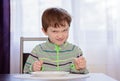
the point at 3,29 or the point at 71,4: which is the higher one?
the point at 71,4

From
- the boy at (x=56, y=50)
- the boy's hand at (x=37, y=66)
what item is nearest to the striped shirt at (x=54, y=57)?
the boy at (x=56, y=50)

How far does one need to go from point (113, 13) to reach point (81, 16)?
320 millimetres

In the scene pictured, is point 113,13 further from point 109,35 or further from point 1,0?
point 1,0

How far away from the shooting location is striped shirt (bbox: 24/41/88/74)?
1310 millimetres

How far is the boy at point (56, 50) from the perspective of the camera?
1.28 m

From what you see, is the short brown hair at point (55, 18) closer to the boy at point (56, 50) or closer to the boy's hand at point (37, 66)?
the boy at point (56, 50)

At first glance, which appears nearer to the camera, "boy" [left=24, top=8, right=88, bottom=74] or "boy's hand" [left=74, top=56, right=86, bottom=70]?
"boy's hand" [left=74, top=56, right=86, bottom=70]

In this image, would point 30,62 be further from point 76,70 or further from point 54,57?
point 76,70

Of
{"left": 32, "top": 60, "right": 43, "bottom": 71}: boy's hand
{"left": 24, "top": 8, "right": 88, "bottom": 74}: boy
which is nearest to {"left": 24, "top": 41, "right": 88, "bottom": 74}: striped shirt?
{"left": 24, "top": 8, "right": 88, "bottom": 74}: boy

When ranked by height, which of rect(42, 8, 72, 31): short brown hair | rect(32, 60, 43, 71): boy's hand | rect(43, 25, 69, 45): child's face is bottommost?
rect(32, 60, 43, 71): boy's hand

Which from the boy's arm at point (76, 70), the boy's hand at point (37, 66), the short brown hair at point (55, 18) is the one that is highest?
the short brown hair at point (55, 18)

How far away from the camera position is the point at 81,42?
98.8 inches

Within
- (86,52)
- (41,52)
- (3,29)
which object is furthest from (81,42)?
(41,52)

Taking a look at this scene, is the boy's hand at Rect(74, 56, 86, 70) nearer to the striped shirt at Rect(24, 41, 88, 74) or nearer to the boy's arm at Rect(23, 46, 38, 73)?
the striped shirt at Rect(24, 41, 88, 74)
